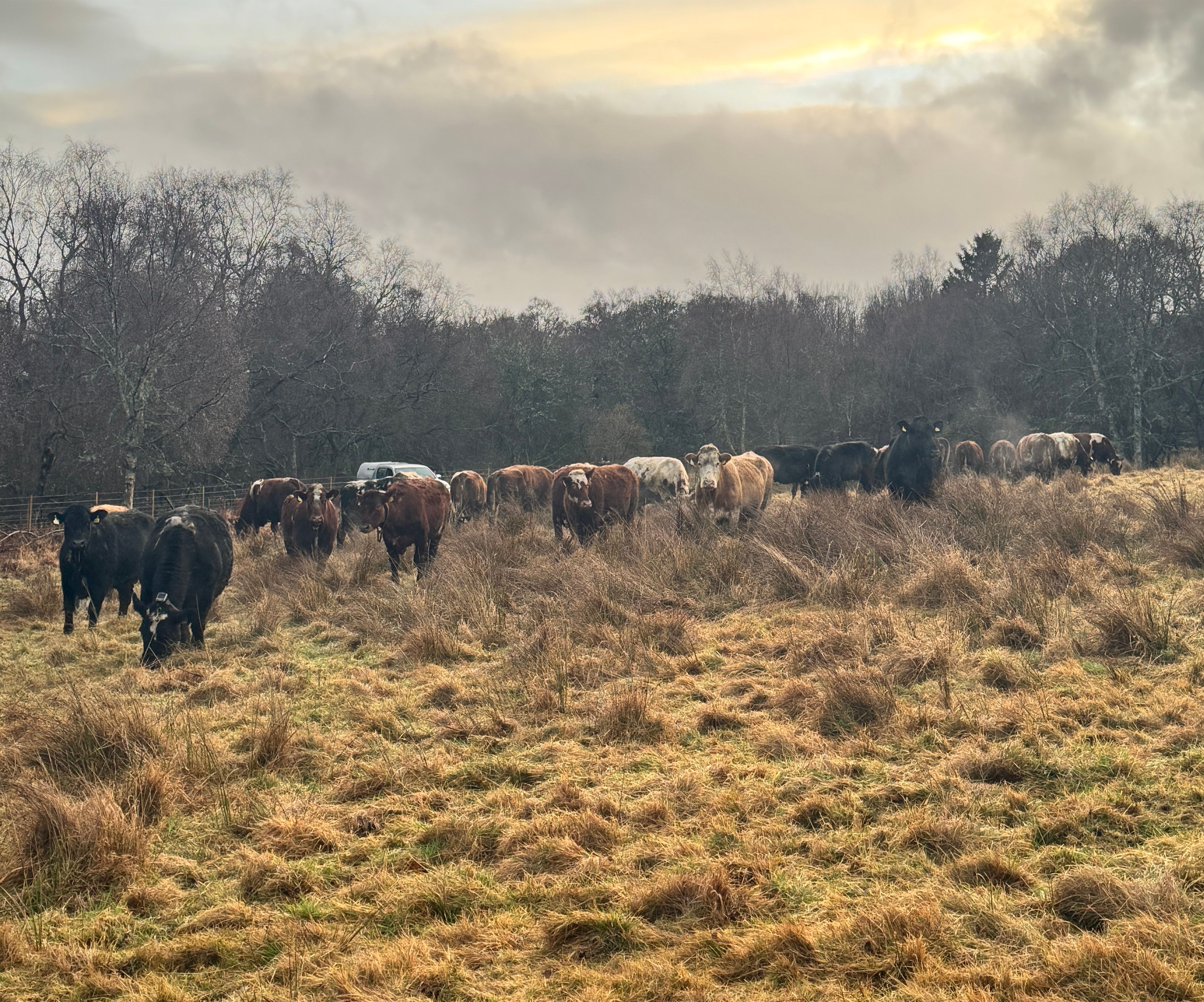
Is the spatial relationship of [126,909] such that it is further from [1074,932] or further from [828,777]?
[1074,932]

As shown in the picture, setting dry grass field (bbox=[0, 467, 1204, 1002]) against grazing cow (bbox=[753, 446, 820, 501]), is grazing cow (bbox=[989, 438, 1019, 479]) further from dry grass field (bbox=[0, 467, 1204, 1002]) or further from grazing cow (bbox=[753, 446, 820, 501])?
dry grass field (bbox=[0, 467, 1204, 1002])

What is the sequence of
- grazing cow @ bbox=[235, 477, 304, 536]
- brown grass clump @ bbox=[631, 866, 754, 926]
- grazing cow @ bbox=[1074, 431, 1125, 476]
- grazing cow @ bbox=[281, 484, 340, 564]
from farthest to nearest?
grazing cow @ bbox=[1074, 431, 1125, 476], grazing cow @ bbox=[235, 477, 304, 536], grazing cow @ bbox=[281, 484, 340, 564], brown grass clump @ bbox=[631, 866, 754, 926]

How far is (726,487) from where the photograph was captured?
15641 millimetres

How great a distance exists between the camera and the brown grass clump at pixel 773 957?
11.7 feet

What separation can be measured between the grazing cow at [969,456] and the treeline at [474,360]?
1209cm

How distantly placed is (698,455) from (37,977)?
13.0 m

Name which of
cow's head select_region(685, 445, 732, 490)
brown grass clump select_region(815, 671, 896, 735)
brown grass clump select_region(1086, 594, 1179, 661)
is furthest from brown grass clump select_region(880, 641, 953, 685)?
cow's head select_region(685, 445, 732, 490)

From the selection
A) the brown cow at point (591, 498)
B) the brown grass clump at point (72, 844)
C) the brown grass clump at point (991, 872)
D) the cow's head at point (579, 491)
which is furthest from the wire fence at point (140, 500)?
the brown grass clump at point (991, 872)

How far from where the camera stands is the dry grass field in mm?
3670

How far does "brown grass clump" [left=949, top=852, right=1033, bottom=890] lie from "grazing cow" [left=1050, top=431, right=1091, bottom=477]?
26139 mm

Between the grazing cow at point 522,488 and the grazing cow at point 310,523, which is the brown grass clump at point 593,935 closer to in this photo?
the grazing cow at point 310,523

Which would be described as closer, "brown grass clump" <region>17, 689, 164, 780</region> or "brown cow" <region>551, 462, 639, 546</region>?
"brown grass clump" <region>17, 689, 164, 780</region>

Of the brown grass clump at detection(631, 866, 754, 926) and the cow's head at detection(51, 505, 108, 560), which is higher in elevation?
the cow's head at detection(51, 505, 108, 560)

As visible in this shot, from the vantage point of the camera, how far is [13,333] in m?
27.0
